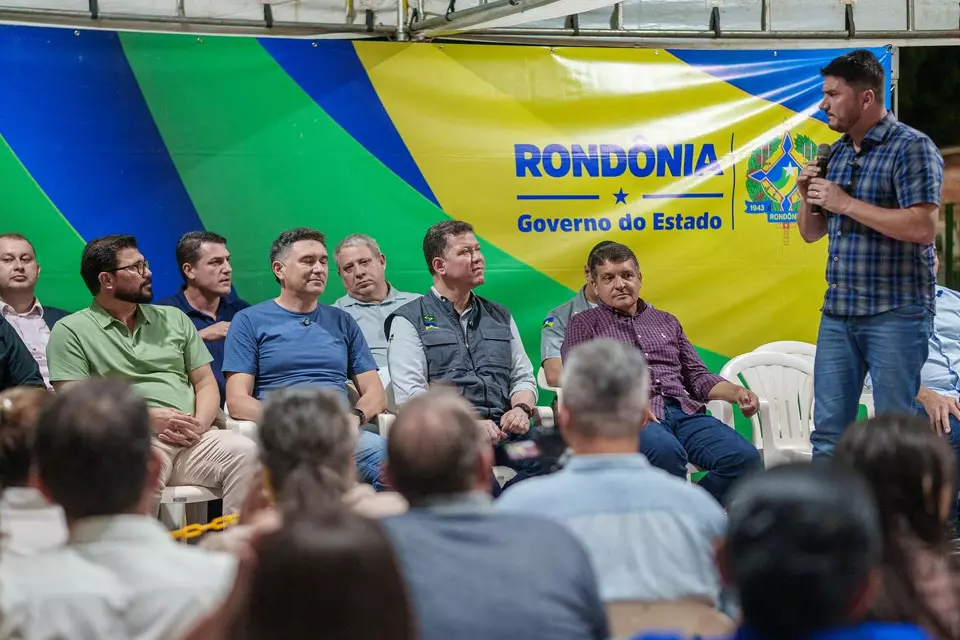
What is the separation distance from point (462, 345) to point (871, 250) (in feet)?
5.60

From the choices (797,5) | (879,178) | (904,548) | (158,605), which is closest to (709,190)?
(797,5)

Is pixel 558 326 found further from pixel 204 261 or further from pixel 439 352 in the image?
pixel 204 261

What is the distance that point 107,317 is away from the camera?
4.35 m

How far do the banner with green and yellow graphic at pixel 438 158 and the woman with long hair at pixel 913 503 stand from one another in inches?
143

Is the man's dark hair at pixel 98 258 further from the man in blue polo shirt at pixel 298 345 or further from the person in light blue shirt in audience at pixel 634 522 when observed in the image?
the person in light blue shirt in audience at pixel 634 522

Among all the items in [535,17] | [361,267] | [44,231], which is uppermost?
[535,17]

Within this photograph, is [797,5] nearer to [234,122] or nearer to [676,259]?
[676,259]

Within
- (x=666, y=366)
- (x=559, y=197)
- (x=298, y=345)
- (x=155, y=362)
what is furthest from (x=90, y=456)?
(x=559, y=197)

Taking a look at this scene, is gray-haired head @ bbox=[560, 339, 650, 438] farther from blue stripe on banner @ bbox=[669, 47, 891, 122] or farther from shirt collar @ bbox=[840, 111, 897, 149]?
blue stripe on banner @ bbox=[669, 47, 891, 122]

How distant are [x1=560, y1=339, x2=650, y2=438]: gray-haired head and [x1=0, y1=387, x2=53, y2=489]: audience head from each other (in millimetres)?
1012

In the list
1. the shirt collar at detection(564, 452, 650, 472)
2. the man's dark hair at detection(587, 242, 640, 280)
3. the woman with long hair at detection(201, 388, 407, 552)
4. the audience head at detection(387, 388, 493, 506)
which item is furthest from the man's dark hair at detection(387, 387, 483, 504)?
the man's dark hair at detection(587, 242, 640, 280)

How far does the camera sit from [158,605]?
5.55ft

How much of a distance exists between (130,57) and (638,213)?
8.21 feet

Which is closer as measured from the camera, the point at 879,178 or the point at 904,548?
the point at 904,548
